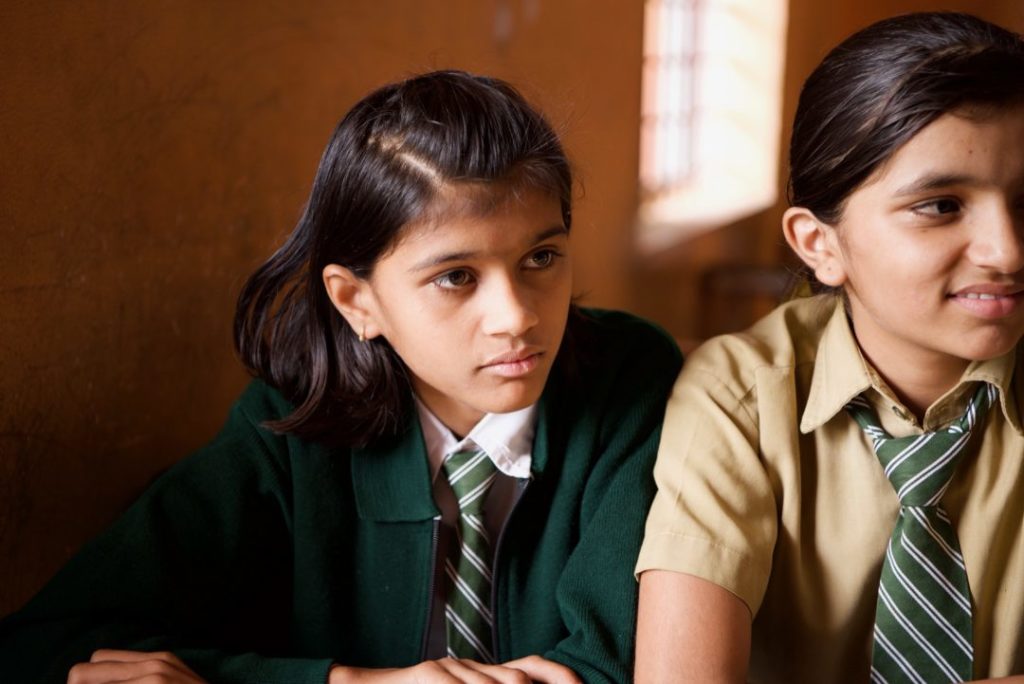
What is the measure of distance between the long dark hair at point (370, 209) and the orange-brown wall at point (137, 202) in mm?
177

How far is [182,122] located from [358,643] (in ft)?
3.26

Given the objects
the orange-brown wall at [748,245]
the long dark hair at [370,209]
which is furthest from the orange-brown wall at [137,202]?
the orange-brown wall at [748,245]

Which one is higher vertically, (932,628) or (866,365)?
(866,365)

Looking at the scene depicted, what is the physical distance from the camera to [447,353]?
1.54 m

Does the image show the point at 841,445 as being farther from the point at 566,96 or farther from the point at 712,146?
the point at 712,146

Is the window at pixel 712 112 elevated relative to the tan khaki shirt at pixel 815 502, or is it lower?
elevated

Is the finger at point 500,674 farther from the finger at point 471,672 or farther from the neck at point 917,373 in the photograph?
the neck at point 917,373

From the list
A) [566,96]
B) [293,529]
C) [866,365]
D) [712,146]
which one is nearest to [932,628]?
[866,365]

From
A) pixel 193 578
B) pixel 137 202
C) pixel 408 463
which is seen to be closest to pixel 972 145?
pixel 408 463

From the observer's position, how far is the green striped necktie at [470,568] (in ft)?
5.37

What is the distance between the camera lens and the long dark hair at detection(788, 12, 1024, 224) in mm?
1368

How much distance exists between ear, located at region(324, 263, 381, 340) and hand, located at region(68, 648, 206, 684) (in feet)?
1.74

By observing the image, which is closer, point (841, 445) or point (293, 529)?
point (841, 445)

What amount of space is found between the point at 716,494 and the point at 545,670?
0.33m
